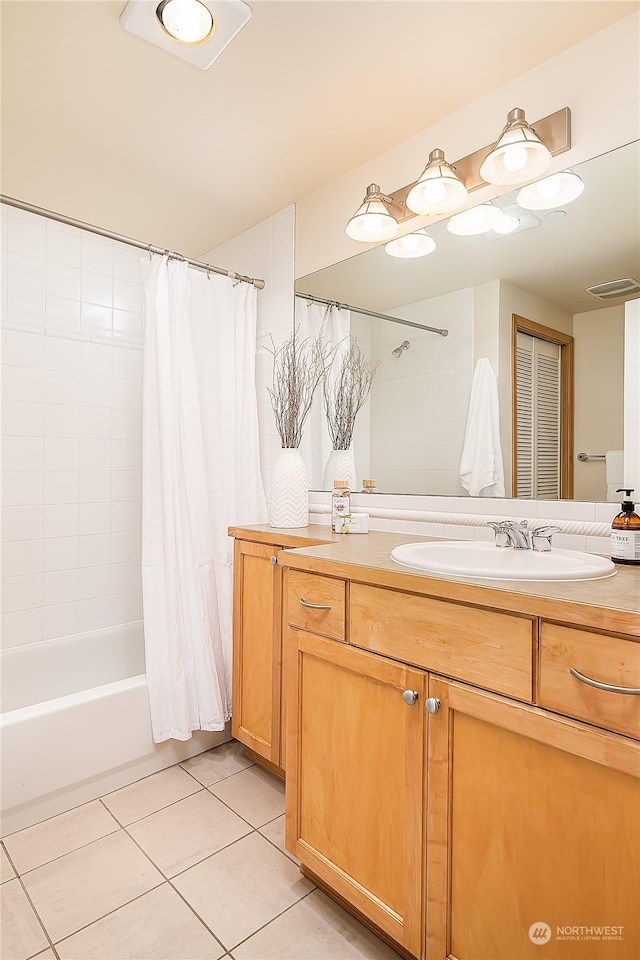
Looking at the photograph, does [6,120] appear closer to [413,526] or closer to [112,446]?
[112,446]

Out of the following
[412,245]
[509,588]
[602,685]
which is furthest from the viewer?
[412,245]

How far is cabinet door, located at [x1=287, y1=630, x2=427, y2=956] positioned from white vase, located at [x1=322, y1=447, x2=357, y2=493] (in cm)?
87

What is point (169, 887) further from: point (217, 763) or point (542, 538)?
point (542, 538)

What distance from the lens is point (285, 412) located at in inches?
88.2

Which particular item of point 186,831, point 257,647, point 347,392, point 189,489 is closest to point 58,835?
point 186,831

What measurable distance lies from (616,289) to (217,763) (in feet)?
7.22

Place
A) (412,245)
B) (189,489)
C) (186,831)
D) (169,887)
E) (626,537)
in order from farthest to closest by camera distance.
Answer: (189,489) < (412,245) < (186,831) < (169,887) < (626,537)

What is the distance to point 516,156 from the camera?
60.1 inches

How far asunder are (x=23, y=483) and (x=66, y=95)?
1567mm

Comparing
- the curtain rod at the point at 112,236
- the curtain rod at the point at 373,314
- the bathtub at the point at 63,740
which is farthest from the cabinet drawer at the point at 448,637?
the curtain rod at the point at 112,236

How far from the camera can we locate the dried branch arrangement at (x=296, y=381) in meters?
2.20

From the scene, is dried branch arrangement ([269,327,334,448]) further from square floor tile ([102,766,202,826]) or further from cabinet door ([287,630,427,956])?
square floor tile ([102,766,202,826])

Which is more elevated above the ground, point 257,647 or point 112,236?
point 112,236

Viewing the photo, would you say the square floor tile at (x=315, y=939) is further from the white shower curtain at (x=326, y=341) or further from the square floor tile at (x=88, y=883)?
the white shower curtain at (x=326, y=341)
